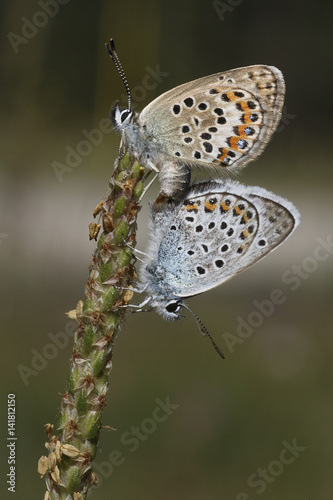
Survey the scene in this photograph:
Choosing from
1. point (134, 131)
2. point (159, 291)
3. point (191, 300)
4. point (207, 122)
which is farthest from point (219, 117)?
point (191, 300)

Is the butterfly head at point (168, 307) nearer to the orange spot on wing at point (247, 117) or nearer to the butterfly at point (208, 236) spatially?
the butterfly at point (208, 236)

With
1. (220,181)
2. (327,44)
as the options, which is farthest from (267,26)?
(220,181)

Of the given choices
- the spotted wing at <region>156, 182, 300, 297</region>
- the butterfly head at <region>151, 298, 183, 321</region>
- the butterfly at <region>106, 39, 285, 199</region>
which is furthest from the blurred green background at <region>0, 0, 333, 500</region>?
the butterfly at <region>106, 39, 285, 199</region>

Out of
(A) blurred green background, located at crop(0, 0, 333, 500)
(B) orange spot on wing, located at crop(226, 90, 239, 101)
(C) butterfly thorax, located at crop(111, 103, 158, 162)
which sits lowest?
(A) blurred green background, located at crop(0, 0, 333, 500)

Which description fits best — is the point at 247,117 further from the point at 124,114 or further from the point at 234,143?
the point at 124,114

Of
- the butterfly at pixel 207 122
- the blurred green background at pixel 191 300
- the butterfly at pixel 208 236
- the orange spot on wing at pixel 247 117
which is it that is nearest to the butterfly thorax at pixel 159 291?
the butterfly at pixel 208 236

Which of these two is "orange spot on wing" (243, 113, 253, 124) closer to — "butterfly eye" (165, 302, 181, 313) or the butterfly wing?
the butterfly wing
